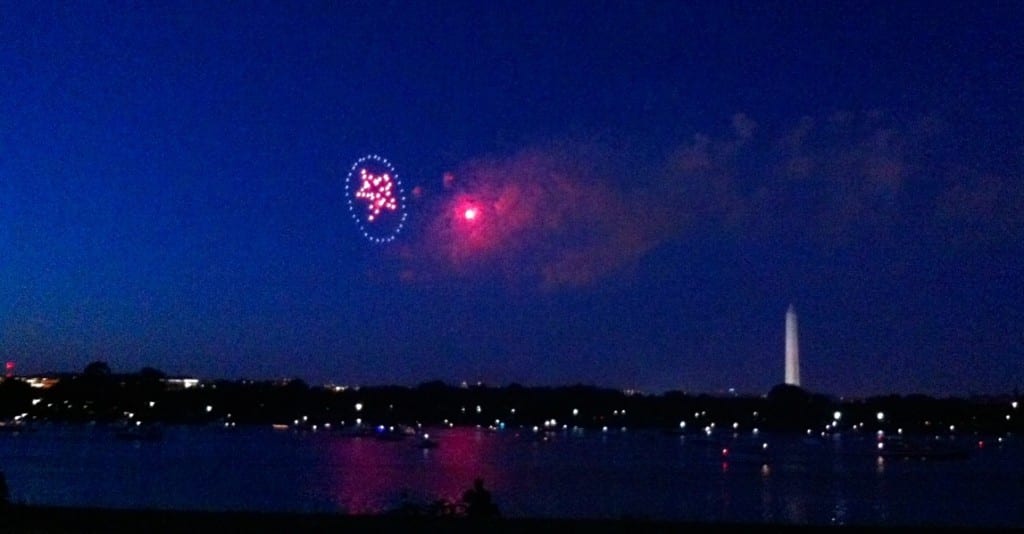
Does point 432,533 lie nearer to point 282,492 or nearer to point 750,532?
point 750,532

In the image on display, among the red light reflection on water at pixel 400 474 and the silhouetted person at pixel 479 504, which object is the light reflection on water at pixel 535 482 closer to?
the red light reflection on water at pixel 400 474

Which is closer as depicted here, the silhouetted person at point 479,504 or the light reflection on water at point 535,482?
the silhouetted person at point 479,504

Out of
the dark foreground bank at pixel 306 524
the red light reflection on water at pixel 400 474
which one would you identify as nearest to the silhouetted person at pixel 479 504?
the dark foreground bank at pixel 306 524

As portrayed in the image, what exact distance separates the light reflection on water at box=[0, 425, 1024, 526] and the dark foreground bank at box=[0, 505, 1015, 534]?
13.8 metres

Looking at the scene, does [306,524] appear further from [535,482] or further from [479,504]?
[535,482]

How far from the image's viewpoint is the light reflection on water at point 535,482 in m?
55.4

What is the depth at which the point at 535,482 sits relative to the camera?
7525cm

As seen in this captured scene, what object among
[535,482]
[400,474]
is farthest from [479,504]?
[400,474]

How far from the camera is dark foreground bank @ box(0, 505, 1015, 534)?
14.0 metres

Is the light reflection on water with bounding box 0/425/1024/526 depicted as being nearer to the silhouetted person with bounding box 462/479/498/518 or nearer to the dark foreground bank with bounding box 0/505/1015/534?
the silhouetted person with bounding box 462/479/498/518

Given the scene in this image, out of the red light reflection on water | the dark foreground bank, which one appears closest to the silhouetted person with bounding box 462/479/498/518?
the dark foreground bank

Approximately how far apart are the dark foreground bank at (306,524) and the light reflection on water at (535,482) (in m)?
13.8

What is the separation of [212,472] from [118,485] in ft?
51.6

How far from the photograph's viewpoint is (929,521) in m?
53.1
